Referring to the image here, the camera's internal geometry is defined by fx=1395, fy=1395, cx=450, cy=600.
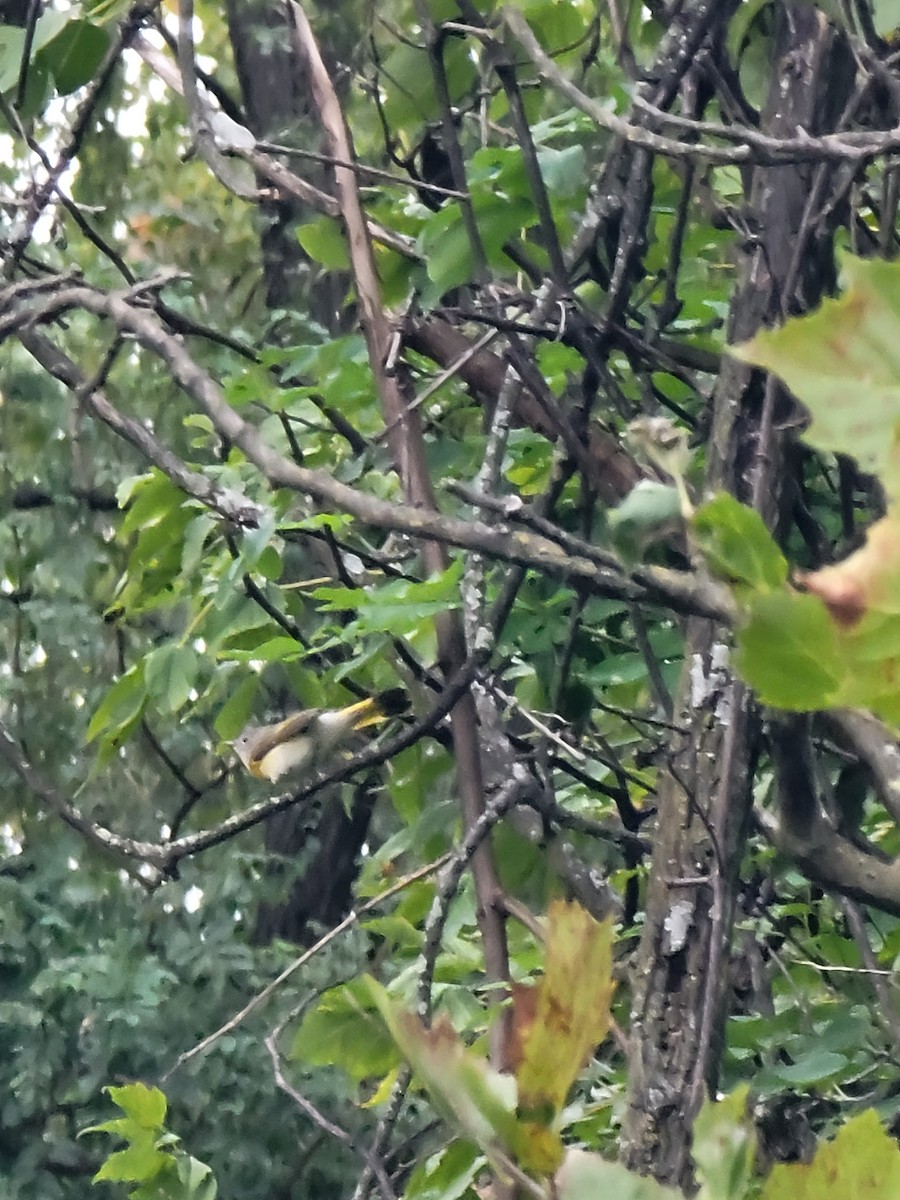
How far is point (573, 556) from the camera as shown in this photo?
52 centimetres

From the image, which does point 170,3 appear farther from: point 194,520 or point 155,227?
point 194,520

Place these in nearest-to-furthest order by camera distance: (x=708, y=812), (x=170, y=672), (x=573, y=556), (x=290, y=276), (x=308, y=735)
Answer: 1. (x=573, y=556)
2. (x=708, y=812)
3. (x=170, y=672)
4. (x=308, y=735)
5. (x=290, y=276)

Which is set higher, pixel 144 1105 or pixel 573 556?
pixel 573 556

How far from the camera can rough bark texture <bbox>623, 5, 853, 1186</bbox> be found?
29.2 inches

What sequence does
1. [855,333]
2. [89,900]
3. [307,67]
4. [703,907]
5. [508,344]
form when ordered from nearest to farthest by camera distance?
1. [855,333]
2. [703,907]
3. [508,344]
4. [307,67]
5. [89,900]

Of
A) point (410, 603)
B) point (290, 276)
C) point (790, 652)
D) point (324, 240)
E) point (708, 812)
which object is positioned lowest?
point (290, 276)

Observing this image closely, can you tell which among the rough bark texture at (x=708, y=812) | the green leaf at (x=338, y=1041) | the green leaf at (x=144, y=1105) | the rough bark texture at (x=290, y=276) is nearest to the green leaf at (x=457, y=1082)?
the rough bark texture at (x=708, y=812)

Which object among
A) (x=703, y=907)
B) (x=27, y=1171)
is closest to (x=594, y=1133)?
(x=703, y=907)

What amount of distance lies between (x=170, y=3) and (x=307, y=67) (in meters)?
1.14

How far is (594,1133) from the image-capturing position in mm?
973

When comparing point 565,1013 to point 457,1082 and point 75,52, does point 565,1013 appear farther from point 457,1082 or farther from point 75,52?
point 75,52

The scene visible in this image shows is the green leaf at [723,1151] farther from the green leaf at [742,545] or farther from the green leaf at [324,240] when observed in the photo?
the green leaf at [324,240]

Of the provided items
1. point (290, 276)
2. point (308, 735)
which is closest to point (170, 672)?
point (308, 735)

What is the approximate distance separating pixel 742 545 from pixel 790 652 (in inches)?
1.6
